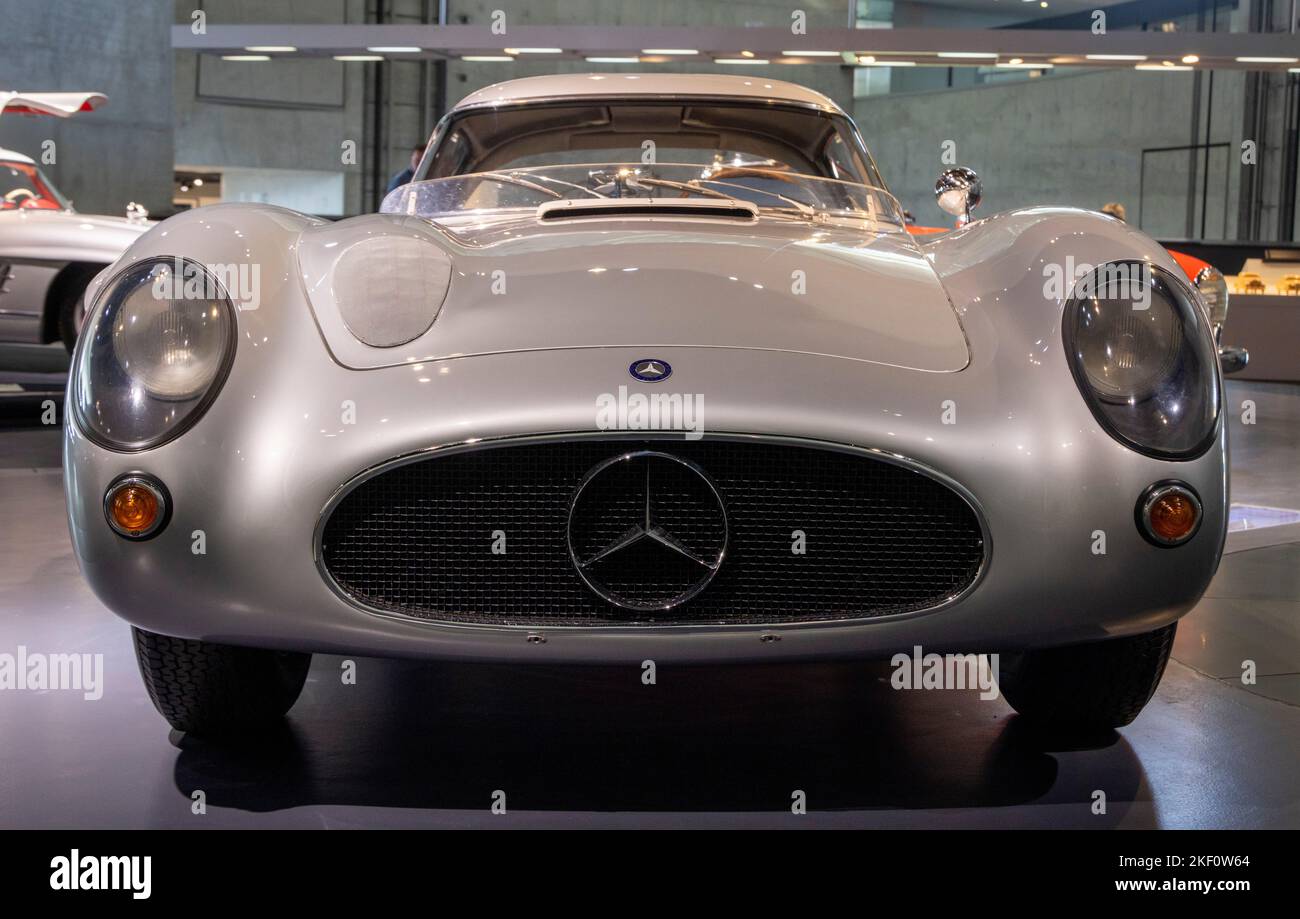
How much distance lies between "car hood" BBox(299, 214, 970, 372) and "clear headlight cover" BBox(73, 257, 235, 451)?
0.16 metres

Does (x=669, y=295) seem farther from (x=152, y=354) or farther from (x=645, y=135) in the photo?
(x=645, y=135)

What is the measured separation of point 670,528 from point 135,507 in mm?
697

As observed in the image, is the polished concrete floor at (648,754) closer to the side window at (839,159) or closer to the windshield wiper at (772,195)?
the windshield wiper at (772,195)

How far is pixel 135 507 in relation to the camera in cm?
178

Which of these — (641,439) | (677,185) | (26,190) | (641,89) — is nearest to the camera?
(641,439)

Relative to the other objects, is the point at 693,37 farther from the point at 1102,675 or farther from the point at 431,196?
the point at 1102,675

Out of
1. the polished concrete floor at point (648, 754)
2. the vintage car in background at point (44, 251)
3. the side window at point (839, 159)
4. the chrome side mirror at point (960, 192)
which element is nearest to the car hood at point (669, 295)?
the polished concrete floor at point (648, 754)

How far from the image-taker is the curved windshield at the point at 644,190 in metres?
2.99

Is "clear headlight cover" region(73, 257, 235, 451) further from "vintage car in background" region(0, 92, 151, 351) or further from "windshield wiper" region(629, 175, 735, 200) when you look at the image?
"vintage car in background" region(0, 92, 151, 351)

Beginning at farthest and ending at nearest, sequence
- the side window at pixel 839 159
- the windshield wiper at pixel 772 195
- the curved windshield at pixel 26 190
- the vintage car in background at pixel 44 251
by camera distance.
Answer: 1. the curved windshield at pixel 26 190
2. the vintage car in background at pixel 44 251
3. the side window at pixel 839 159
4. the windshield wiper at pixel 772 195

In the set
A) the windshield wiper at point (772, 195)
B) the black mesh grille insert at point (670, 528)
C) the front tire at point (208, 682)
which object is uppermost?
the windshield wiper at point (772, 195)

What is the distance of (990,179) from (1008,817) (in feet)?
59.6

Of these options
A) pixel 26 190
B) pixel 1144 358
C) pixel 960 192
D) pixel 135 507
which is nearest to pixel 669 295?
pixel 1144 358

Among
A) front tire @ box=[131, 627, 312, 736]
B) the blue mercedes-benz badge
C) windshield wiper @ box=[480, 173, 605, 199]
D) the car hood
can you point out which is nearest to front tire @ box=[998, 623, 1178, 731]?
the car hood
